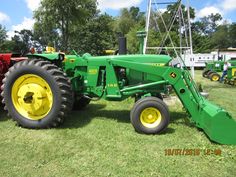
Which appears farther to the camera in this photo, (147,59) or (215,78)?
(215,78)

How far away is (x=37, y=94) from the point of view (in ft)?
22.2

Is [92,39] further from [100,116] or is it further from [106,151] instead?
[106,151]

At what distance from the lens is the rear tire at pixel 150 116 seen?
21.0 ft

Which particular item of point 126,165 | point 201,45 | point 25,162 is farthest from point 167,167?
point 201,45

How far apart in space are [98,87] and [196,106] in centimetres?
226

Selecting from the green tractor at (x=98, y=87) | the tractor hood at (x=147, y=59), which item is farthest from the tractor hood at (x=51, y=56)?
the tractor hood at (x=147, y=59)

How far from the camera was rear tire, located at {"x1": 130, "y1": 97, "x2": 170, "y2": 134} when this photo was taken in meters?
6.39

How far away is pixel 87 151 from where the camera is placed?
549 cm

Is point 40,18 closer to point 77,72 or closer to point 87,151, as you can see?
point 77,72

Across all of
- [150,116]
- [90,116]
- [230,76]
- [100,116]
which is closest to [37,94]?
[90,116]

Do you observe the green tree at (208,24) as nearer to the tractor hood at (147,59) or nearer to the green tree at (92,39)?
the green tree at (92,39)

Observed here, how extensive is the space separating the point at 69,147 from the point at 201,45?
211 ft

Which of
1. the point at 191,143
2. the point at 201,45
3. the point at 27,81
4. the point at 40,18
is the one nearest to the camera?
the point at 191,143

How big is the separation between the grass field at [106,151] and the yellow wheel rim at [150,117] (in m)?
0.29
